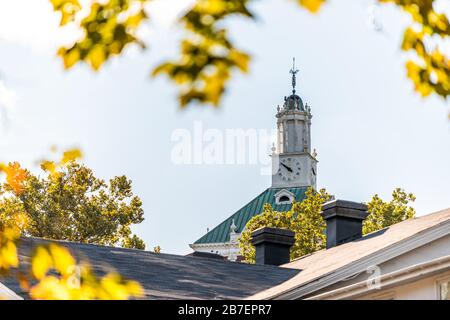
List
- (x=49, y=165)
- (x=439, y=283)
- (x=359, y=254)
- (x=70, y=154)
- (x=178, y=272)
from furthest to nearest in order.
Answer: (x=178, y=272)
(x=359, y=254)
(x=439, y=283)
(x=49, y=165)
(x=70, y=154)

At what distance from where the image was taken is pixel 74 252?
20484 mm

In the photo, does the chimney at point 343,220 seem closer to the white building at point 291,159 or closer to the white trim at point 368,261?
the white trim at point 368,261

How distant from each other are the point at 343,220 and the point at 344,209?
33 cm

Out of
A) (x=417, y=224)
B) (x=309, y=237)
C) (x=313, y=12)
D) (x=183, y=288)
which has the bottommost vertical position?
(x=313, y=12)

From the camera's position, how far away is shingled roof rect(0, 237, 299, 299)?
18.3 m

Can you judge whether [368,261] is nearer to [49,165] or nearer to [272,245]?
[272,245]

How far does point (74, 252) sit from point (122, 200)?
30429 millimetres

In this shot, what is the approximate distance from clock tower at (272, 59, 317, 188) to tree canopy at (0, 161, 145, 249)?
50229 millimetres

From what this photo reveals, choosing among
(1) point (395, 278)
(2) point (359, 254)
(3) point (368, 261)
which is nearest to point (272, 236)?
(2) point (359, 254)

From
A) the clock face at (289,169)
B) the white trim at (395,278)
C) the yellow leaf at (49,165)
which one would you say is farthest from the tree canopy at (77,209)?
the clock face at (289,169)

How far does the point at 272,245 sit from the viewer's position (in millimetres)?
25703

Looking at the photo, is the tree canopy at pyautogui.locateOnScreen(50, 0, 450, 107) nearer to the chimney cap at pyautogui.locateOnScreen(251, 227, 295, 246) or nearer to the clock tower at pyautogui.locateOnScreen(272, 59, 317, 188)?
the chimney cap at pyautogui.locateOnScreen(251, 227, 295, 246)

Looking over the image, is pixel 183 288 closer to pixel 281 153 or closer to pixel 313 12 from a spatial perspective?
pixel 313 12
